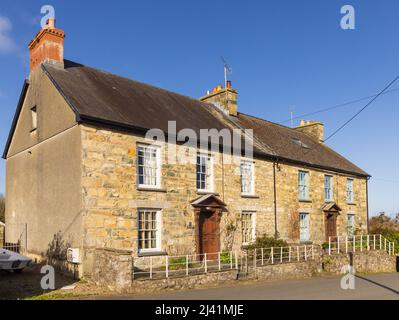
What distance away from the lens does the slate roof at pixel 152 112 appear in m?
16.7

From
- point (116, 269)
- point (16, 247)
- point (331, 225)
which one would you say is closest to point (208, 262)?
point (116, 269)

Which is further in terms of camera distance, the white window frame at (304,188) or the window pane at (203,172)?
the white window frame at (304,188)

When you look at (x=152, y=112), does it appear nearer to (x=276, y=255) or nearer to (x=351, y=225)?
(x=276, y=255)

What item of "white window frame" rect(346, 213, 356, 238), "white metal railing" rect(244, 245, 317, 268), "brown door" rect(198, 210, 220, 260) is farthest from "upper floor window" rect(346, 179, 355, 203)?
"brown door" rect(198, 210, 220, 260)

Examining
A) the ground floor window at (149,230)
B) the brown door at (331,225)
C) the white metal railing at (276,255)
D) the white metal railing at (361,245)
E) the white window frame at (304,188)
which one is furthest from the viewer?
the brown door at (331,225)

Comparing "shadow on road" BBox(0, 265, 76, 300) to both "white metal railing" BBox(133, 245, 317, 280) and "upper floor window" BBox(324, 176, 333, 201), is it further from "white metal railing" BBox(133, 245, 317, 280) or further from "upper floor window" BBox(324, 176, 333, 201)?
"upper floor window" BBox(324, 176, 333, 201)

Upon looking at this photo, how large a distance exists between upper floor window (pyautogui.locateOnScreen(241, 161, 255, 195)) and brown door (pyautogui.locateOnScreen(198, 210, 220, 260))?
2667 mm

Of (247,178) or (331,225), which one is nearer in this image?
(247,178)

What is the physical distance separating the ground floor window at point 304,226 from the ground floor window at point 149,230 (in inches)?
416

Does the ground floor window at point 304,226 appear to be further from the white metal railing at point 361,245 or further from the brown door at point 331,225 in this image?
the brown door at point 331,225

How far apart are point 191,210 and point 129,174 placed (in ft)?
11.7

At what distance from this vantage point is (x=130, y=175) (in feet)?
54.5

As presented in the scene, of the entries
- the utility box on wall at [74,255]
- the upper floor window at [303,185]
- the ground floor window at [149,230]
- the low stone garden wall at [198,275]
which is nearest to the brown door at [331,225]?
the upper floor window at [303,185]

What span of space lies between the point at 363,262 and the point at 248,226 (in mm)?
6961
